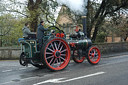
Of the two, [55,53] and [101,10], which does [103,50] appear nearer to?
[101,10]

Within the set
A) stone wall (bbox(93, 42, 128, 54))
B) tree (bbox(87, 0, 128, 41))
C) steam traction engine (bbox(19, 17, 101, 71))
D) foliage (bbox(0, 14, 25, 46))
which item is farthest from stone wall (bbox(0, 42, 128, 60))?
steam traction engine (bbox(19, 17, 101, 71))

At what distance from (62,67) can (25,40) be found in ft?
6.16

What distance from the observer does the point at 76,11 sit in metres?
13.7

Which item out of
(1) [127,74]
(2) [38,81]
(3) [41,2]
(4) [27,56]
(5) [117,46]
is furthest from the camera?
(5) [117,46]

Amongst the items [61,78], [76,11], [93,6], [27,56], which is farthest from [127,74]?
[93,6]

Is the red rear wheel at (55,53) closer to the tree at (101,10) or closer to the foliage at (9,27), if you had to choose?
the tree at (101,10)

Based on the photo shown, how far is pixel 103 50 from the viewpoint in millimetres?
16391

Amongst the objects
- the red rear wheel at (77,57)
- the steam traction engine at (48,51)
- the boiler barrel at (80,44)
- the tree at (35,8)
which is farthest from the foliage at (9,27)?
the steam traction engine at (48,51)

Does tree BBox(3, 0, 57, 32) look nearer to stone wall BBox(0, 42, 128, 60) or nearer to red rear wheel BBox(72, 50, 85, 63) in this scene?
stone wall BBox(0, 42, 128, 60)

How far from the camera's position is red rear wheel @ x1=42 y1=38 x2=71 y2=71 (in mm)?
7239

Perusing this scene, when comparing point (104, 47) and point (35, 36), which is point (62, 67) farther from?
point (104, 47)

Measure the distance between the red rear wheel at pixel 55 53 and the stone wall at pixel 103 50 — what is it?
6569mm

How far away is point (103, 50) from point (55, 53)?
9577 mm

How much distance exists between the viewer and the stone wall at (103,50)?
45.1 ft
